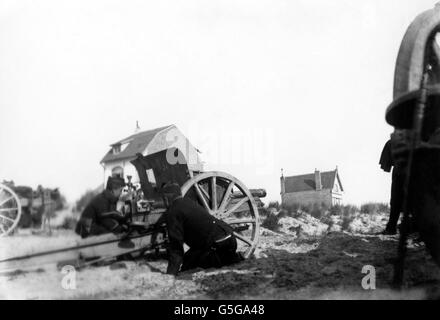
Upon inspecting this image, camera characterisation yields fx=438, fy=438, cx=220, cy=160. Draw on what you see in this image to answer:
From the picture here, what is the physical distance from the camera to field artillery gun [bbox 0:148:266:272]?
15.4 ft

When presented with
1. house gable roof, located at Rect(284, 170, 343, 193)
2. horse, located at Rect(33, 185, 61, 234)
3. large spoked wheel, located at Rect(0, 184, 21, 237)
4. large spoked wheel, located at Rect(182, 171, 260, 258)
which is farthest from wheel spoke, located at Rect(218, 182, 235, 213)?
house gable roof, located at Rect(284, 170, 343, 193)

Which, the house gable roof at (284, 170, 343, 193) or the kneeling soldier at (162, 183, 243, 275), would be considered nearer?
the kneeling soldier at (162, 183, 243, 275)

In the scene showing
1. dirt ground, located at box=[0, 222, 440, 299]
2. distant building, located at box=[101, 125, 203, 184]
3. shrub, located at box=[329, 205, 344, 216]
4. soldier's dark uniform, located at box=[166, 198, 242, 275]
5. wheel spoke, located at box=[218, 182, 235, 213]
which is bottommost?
shrub, located at box=[329, 205, 344, 216]

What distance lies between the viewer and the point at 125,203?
5.75 m

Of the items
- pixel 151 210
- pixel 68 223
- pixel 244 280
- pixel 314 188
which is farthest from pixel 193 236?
pixel 314 188

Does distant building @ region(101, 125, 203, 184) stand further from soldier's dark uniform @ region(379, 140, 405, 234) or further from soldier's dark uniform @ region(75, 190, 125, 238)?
soldier's dark uniform @ region(379, 140, 405, 234)

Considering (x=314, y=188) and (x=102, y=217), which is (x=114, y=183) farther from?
(x=314, y=188)

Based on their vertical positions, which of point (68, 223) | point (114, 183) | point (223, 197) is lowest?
point (68, 223)

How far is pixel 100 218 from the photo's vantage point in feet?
16.7

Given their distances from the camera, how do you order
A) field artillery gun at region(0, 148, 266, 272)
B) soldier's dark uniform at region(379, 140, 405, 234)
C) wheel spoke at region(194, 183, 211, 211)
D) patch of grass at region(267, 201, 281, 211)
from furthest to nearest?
patch of grass at region(267, 201, 281, 211)
soldier's dark uniform at region(379, 140, 405, 234)
wheel spoke at region(194, 183, 211, 211)
field artillery gun at region(0, 148, 266, 272)

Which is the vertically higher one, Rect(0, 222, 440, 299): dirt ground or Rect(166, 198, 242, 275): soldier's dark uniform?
Rect(166, 198, 242, 275): soldier's dark uniform

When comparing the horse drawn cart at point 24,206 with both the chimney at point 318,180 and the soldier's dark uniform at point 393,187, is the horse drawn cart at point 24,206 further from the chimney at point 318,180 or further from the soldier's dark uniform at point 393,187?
the chimney at point 318,180

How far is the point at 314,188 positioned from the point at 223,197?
25667 millimetres

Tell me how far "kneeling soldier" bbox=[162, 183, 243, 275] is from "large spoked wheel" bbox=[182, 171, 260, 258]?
1.96ft
